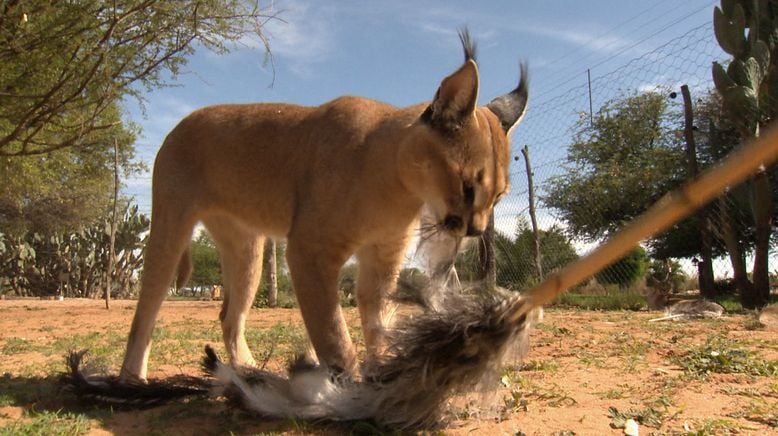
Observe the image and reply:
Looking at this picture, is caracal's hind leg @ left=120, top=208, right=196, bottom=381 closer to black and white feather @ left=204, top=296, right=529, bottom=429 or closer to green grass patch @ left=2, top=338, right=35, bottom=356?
black and white feather @ left=204, top=296, right=529, bottom=429

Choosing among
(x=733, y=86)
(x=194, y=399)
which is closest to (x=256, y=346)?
(x=194, y=399)

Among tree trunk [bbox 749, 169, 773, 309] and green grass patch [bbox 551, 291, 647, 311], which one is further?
green grass patch [bbox 551, 291, 647, 311]

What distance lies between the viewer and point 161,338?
6.51 meters

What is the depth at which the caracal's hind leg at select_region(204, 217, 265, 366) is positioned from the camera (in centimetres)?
431

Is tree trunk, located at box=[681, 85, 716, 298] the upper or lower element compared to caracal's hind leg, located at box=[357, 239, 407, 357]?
upper

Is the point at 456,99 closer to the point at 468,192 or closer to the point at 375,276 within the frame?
the point at 468,192

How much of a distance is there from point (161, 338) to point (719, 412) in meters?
5.31

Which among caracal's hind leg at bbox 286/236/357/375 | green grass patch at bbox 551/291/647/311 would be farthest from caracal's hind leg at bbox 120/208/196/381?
green grass patch at bbox 551/291/647/311

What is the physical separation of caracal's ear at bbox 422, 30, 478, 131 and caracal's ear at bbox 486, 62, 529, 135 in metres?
0.54

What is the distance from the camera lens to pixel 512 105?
3760mm

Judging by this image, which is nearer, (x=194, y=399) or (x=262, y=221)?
(x=194, y=399)

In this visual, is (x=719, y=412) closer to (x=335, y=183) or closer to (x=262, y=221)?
(x=335, y=183)

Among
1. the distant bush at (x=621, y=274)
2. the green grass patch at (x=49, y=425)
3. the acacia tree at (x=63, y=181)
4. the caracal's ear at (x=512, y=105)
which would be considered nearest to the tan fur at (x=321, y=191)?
the caracal's ear at (x=512, y=105)

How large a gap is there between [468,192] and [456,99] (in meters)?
0.48
